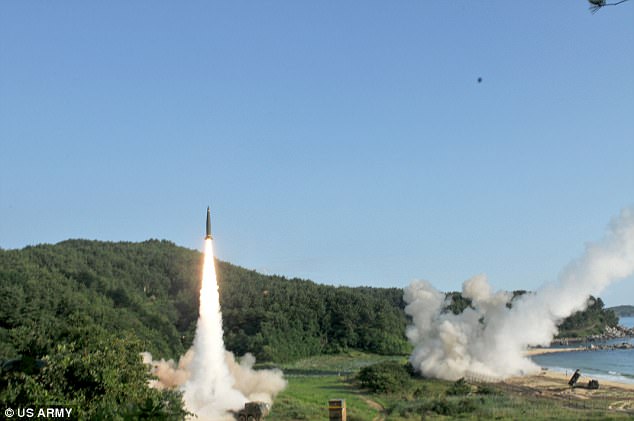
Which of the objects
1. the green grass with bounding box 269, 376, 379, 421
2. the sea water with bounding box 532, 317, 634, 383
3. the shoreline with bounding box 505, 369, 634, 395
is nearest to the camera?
the green grass with bounding box 269, 376, 379, 421

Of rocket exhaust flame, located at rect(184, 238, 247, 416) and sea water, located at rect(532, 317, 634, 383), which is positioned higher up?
rocket exhaust flame, located at rect(184, 238, 247, 416)

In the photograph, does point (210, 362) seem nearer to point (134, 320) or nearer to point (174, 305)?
point (134, 320)

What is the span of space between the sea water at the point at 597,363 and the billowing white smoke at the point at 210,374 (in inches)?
1942

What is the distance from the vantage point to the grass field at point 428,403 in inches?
1703

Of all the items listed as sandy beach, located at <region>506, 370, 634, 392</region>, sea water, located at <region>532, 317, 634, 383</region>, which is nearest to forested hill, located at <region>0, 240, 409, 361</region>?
sea water, located at <region>532, 317, 634, 383</region>

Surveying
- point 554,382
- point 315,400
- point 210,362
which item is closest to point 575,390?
point 554,382

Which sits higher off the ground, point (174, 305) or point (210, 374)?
point (174, 305)

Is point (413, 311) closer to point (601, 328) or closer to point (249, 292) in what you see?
point (249, 292)

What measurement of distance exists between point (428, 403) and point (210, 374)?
635 inches

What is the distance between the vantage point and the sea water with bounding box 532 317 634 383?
85.4 m

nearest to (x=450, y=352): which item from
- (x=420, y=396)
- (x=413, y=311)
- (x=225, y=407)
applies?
(x=413, y=311)

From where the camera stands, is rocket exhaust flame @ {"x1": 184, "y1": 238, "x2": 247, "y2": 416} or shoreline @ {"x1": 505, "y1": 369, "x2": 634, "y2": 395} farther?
shoreline @ {"x1": 505, "y1": 369, "x2": 634, "y2": 395}

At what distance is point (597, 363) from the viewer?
103750 millimetres

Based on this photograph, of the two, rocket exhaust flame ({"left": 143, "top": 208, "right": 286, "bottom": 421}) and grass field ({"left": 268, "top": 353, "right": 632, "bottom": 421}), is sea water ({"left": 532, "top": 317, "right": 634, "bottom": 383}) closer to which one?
grass field ({"left": 268, "top": 353, "right": 632, "bottom": 421})
